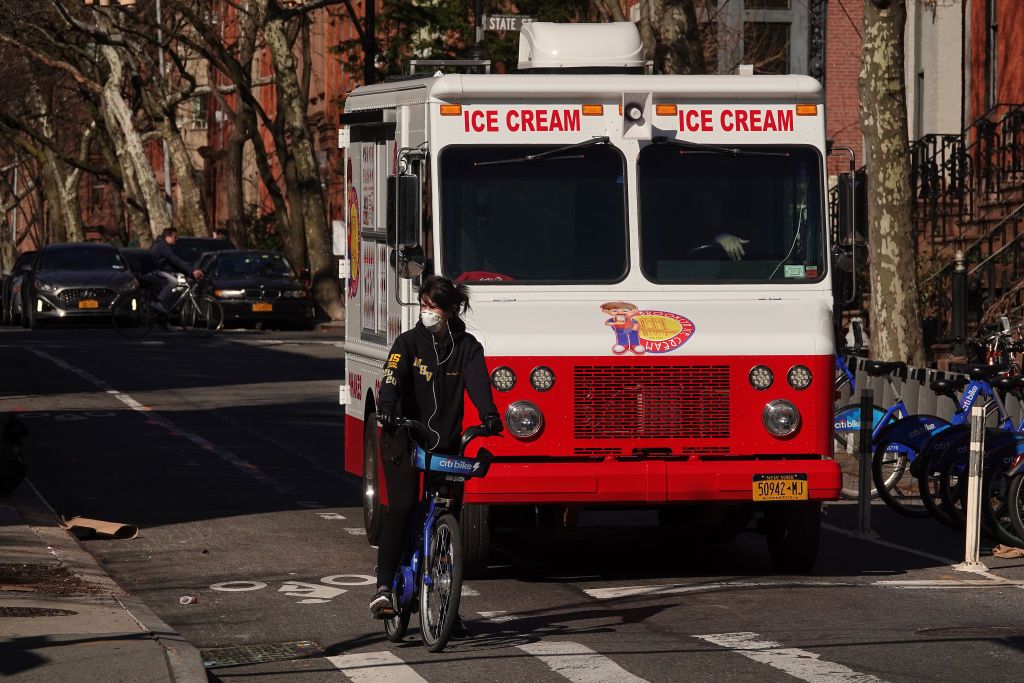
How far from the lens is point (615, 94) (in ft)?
39.4

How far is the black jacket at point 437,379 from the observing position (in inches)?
373

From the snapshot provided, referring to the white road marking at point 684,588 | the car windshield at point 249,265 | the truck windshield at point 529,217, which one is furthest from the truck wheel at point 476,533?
the car windshield at point 249,265

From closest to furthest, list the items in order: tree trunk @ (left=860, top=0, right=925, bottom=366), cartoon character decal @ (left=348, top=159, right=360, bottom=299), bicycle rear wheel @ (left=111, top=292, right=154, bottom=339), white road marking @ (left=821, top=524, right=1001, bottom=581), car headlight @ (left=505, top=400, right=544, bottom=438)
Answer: car headlight @ (left=505, top=400, right=544, bottom=438)
white road marking @ (left=821, top=524, right=1001, bottom=581)
cartoon character decal @ (left=348, top=159, right=360, bottom=299)
tree trunk @ (left=860, top=0, right=925, bottom=366)
bicycle rear wheel @ (left=111, top=292, right=154, bottom=339)

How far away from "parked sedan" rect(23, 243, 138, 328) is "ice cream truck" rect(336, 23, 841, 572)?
28.0 meters

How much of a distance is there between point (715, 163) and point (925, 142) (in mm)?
19175

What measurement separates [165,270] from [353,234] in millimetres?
28245

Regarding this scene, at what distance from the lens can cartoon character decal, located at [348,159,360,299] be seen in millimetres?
14211

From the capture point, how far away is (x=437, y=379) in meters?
9.54

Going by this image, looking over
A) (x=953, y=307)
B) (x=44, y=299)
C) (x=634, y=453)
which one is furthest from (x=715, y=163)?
(x=44, y=299)

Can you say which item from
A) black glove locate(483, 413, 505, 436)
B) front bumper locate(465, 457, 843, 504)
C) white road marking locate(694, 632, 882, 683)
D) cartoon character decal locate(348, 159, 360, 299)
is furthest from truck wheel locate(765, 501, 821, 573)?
cartoon character decal locate(348, 159, 360, 299)

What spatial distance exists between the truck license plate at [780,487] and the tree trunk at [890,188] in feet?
34.4

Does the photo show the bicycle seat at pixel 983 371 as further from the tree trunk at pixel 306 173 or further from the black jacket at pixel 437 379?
the tree trunk at pixel 306 173

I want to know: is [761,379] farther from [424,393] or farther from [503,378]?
[424,393]

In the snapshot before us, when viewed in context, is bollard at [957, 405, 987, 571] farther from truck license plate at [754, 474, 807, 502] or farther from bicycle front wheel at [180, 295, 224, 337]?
bicycle front wheel at [180, 295, 224, 337]
